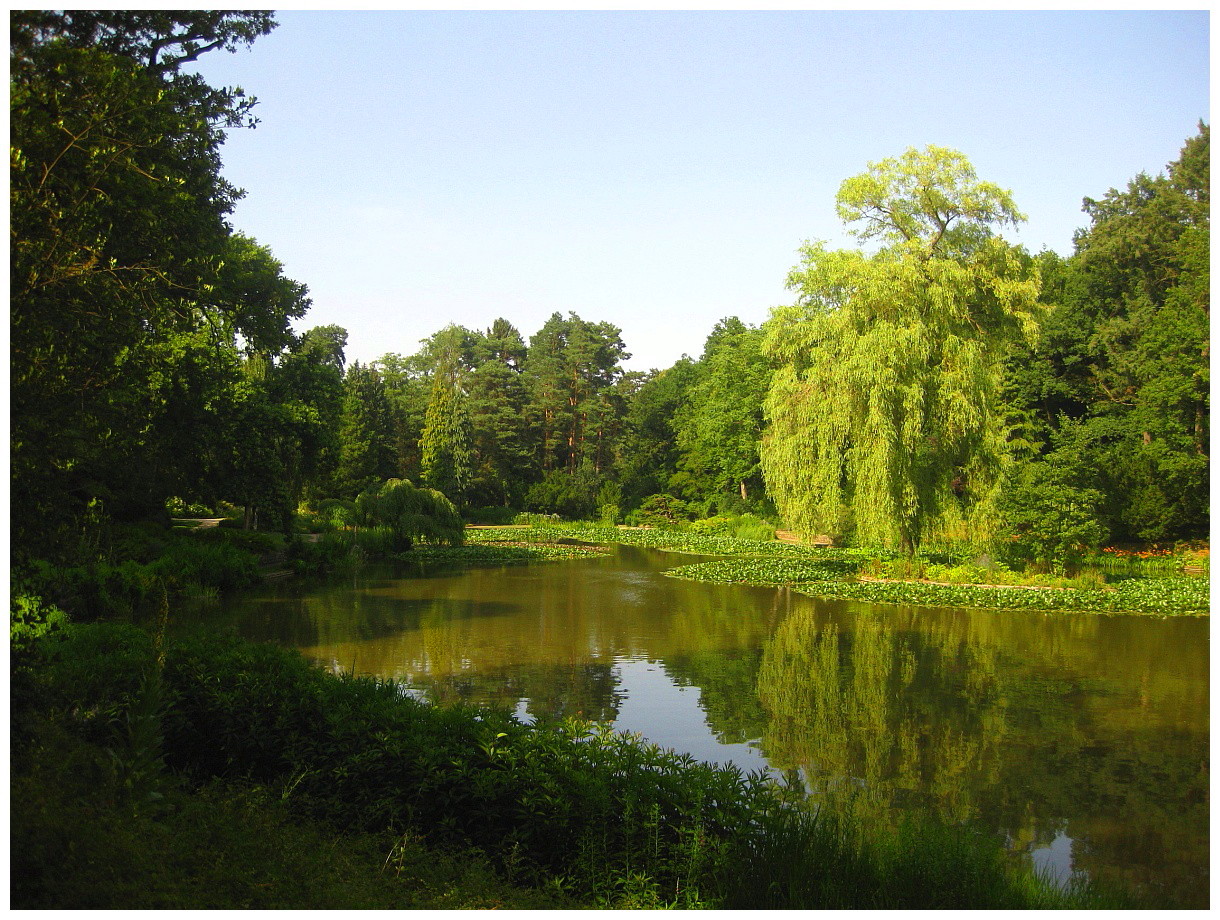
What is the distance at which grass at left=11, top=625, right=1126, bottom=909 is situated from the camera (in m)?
4.33

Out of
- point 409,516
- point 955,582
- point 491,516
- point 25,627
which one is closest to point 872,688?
point 25,627

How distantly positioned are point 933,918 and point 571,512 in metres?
45.5

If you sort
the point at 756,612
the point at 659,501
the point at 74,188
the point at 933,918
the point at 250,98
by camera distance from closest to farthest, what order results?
the point at 933,918, the point at 74,188, the point at 250,98, the point at 756,612, the point at 659,501

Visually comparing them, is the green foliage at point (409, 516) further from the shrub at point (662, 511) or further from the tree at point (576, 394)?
the tree at point (576, 394)

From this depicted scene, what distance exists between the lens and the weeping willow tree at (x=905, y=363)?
2075cm

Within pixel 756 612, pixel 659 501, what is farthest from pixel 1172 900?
pixel 659 501

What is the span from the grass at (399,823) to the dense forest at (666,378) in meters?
1.54

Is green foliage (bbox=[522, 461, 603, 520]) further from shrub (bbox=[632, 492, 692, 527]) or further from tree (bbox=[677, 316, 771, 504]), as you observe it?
tree (bbox=[677, 316, 771, 504])

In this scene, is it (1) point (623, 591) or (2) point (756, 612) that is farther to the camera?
(1) point (623, 591)

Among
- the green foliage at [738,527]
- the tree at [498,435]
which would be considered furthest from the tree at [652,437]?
the green foliage at [738,527]

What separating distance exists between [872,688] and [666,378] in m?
46.6

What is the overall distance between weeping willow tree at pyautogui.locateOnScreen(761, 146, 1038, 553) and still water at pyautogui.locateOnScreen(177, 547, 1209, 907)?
3.30 metres

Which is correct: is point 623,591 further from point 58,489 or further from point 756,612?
point 58,489

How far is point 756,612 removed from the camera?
60.6 ft
